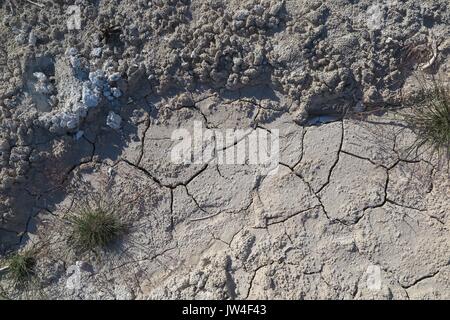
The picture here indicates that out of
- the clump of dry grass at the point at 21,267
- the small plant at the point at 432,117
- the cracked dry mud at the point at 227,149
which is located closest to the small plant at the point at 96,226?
the cracked dry mud at the point at 227,149

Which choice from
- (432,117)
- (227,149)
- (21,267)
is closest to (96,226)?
(21,267)

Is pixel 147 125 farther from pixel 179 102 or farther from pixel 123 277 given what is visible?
pixel 123 277

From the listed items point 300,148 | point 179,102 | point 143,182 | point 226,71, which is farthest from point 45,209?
point 300,148

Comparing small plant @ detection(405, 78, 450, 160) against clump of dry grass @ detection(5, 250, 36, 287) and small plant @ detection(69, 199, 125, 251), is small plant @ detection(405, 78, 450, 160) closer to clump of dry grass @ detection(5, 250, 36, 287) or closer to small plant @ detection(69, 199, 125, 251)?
small plant @ detection(69, 199, 125, 251)

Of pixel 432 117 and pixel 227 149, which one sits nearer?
pixel 432 117

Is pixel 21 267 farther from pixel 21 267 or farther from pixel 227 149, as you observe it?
pixel 227 149

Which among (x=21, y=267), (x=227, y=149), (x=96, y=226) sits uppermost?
(x=227, y=149)
